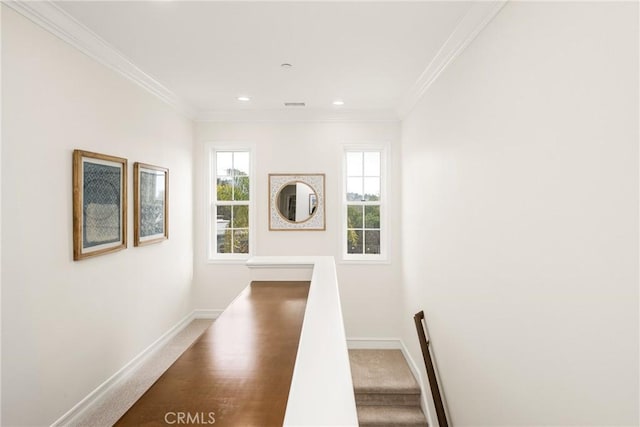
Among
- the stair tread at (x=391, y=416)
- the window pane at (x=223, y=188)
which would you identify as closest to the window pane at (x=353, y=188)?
the window pane at (x=223, y=188)

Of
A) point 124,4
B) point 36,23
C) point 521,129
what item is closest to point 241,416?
point 521,129

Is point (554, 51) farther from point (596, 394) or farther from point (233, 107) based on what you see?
point (233, 107)

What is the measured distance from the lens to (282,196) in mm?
4191

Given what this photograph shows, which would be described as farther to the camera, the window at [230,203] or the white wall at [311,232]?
the window at [230,203]

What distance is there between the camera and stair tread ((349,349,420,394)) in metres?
3.26

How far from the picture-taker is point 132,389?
2643 millimetres

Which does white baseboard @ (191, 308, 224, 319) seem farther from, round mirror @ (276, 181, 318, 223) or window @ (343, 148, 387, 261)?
window @ (343, 148, 387, 261)

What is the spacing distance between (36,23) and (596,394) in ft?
10.2

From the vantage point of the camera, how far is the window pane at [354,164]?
4266mm

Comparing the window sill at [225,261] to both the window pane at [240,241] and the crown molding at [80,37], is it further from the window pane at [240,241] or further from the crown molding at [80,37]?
the crown molding at [80,37]

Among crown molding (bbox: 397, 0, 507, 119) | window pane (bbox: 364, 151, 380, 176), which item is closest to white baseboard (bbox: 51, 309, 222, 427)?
window pane (bbox: 364, 151, 380, 176)

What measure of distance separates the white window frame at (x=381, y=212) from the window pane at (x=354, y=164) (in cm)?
5

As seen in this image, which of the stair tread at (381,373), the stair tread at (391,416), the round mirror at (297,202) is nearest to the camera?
the stair tread at (391,416)

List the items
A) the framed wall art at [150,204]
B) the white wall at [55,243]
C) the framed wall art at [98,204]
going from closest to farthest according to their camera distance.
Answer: the white wall at [55,243] < the framed wall art at [98,204] < the framed wall art at [150,204]
